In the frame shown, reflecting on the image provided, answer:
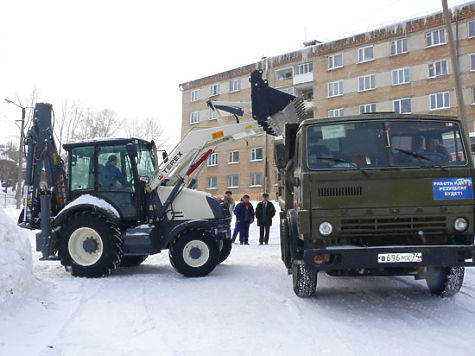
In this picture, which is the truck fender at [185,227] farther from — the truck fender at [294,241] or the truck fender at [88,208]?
the truck fender at [294,241]

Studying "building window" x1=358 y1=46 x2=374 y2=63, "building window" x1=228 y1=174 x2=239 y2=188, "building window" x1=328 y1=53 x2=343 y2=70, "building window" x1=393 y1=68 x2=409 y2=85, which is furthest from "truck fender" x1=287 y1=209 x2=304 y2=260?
"building window" x1=228 y1=174 x2=239 y2=188

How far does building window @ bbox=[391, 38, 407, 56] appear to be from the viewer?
33.1m

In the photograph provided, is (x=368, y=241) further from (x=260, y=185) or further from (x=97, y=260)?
(x=260, y=185)

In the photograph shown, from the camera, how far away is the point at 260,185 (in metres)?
39.5

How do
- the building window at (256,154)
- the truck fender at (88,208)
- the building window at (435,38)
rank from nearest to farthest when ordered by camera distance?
the truck fender at (88,208) → the building window at (435,38) → the building window at (256,154)

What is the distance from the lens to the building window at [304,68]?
125 ft

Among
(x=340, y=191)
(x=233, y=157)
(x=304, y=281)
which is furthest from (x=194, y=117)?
(x=340, y=191)

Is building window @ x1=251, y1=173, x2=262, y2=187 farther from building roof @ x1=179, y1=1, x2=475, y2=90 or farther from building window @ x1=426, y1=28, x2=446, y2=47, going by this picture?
building window @ x1=426, y1=28, x2=446, y2=47

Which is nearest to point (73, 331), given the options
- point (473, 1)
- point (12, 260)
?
point (12, 260)

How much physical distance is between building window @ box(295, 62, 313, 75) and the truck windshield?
1313 inches

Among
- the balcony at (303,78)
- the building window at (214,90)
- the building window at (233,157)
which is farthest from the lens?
the building window at (214,90)

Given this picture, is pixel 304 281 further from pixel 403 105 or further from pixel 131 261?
pixel 403 105

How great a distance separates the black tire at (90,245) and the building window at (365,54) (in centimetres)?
3044

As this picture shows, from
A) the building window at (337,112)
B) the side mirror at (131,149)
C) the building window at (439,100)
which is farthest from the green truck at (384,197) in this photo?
the building window at (337,112)
